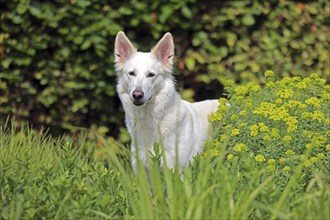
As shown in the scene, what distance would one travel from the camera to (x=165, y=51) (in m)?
5.61

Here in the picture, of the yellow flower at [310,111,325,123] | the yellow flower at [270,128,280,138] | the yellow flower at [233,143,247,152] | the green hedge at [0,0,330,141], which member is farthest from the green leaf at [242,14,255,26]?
the yellow flower at [233,143,247,152]

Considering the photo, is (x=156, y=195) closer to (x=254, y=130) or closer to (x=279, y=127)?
(x=254, y=130)

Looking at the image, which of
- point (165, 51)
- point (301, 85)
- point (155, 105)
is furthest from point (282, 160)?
point (165, 51)

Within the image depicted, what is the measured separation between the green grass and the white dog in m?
0.81

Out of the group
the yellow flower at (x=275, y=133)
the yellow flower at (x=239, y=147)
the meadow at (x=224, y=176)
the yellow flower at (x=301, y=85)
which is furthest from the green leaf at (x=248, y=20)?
the yellow flower at (x=239, y=147)

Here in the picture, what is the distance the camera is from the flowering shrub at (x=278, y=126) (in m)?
4.82

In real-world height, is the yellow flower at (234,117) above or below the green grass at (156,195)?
above

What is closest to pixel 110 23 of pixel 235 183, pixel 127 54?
pixel 127 54

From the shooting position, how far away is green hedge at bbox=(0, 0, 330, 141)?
693cm

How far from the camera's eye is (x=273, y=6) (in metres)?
7.38

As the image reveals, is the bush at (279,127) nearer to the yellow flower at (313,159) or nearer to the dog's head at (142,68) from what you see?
the yellow flower at (313,159)

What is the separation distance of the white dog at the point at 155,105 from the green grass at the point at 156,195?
2.67 ft

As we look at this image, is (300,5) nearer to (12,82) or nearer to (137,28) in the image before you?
(137,28)

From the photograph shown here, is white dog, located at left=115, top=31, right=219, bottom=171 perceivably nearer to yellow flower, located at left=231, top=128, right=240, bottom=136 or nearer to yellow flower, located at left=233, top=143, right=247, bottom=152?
yellow flower, located at left=231, top=128, right=240, bottom=136
